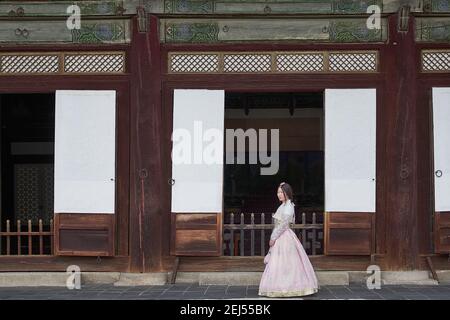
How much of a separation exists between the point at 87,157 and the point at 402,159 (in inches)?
197

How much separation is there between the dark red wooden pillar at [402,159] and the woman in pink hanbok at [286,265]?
5.89 feet

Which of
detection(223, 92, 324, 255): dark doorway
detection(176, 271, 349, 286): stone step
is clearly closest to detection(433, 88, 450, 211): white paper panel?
detection(176, 271, 349, 286): stone step

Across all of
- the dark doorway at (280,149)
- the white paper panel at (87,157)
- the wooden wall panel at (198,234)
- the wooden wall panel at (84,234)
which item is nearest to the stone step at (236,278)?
the wooden wall panel at (198,234)

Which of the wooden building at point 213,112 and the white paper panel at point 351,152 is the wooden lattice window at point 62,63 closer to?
the wooden building at point 213,112

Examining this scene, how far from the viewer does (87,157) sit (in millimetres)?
8750

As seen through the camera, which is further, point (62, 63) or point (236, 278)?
point (62, 63)

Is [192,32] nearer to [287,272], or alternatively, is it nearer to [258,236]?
[258,236]

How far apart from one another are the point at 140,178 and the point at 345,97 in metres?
3.53

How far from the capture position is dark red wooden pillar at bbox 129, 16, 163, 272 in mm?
8680

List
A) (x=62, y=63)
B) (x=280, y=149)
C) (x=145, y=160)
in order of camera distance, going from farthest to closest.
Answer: (x=280, y=149)
(x=62, y=63)
(x=145, y=160)

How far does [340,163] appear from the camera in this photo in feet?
28.5

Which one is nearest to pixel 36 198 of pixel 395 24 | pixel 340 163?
pixel 340 163

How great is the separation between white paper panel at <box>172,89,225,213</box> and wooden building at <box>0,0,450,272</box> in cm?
2

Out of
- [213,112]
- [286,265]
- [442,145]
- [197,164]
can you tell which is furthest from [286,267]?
[442,145]
